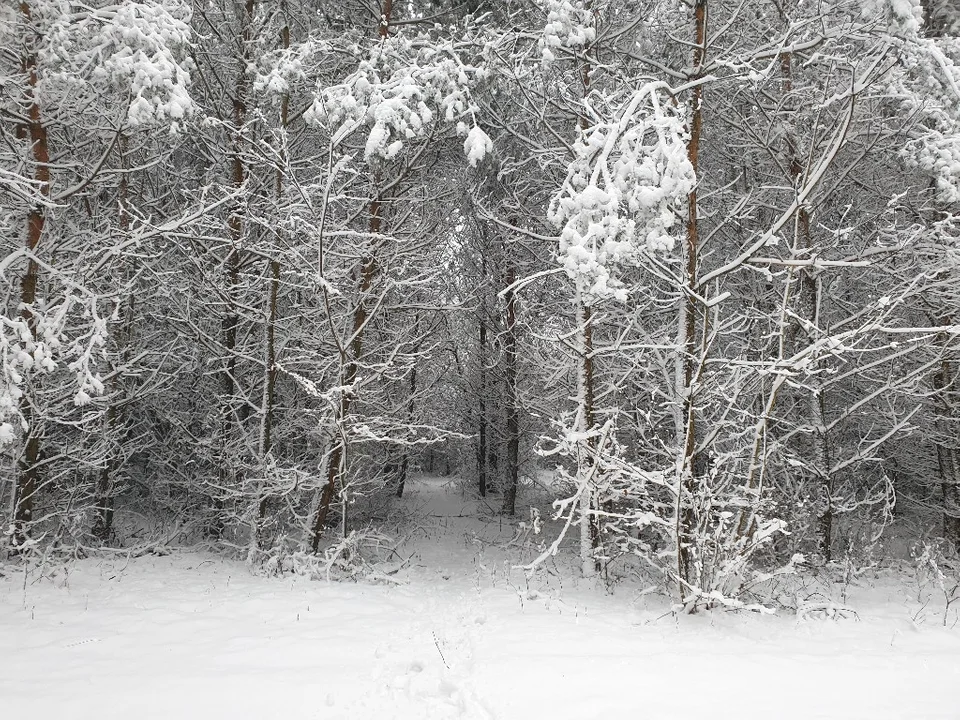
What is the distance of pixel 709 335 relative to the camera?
193 inches

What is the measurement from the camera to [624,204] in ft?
14.0

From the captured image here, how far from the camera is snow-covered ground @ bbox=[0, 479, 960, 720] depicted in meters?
3.34

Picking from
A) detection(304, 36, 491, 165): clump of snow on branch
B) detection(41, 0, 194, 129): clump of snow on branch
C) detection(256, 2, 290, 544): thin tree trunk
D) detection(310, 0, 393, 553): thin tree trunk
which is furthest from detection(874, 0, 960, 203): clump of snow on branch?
detection(256, 2, 290, 544): thin tree trunk

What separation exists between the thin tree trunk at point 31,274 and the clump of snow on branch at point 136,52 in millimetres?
599

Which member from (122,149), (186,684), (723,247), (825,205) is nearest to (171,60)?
(122,149)

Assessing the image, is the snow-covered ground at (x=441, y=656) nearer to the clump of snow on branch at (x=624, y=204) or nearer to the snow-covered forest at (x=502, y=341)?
the snow-covered forest at (x=502, y=341)

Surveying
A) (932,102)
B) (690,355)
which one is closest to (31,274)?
(690,355)

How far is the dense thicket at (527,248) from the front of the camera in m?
5.20

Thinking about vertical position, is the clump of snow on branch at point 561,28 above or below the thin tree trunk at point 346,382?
above

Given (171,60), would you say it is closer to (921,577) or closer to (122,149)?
(122,149)

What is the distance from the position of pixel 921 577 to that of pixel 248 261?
10551mm

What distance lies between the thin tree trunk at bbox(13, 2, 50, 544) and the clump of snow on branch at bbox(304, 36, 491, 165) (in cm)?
326

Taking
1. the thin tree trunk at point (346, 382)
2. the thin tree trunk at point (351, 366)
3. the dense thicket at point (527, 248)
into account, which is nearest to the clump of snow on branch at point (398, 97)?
the dense thicket at point (527, 248)

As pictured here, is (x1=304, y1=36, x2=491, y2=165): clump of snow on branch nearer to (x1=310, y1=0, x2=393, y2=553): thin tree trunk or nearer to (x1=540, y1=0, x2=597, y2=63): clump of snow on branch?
(x1=310, y1=0, x2=393, y2=553): thin tree trunk
